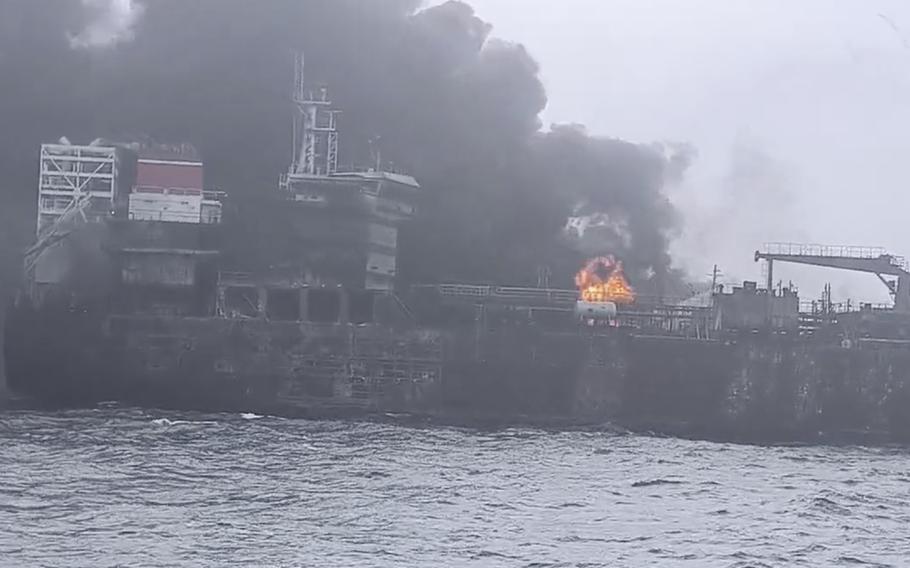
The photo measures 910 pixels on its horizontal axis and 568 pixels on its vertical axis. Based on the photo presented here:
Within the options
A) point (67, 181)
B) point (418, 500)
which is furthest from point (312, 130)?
point (418, 500)

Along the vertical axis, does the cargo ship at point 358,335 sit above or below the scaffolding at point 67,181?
below

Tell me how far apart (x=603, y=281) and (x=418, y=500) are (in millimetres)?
31727

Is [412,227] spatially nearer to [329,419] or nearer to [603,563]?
[329,419]

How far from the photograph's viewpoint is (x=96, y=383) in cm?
4897

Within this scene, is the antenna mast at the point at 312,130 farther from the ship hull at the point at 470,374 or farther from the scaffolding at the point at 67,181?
the ship hull at the point at 470,374

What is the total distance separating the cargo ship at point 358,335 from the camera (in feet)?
161

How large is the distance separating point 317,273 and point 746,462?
67.1 feet

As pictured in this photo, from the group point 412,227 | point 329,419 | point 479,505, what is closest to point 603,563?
point 479,505

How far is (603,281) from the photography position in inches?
2362

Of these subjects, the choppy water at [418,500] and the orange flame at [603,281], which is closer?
the choppy water at [418,500]

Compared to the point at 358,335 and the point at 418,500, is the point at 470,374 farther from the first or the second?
the point at 418,500

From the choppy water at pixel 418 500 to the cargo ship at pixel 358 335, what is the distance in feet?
20.5

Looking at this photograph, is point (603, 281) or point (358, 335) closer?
point (358, 335)

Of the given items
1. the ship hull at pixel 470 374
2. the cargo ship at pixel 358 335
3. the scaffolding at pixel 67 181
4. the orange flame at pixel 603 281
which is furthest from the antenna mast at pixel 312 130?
the orange flame at pixel 603 281
